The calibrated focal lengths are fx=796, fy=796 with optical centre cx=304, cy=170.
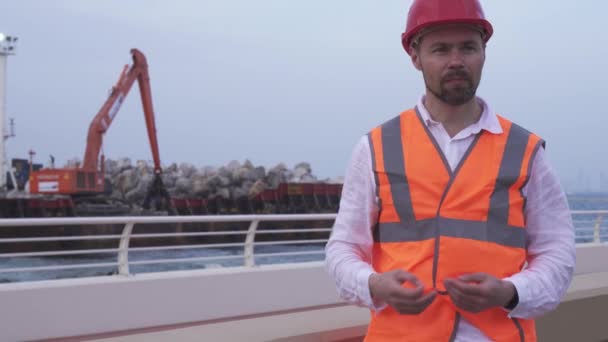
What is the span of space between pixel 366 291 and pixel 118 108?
4090 cm

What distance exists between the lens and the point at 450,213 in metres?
1.81

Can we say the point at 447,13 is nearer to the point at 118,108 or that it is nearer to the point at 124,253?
the point at 124,253

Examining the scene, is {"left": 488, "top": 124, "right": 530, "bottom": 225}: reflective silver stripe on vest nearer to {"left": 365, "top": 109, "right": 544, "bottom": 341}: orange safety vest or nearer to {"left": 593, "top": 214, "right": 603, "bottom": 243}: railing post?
{"left": 365, "top": 109, "right": 544, "bottom": 341}: orange safety vest

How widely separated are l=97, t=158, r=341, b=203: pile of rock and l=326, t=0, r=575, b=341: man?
2235 inches

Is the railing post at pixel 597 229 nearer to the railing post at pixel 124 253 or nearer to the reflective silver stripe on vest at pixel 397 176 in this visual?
the railing post at pixel 124 253

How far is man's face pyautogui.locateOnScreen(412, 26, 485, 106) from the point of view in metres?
1.88

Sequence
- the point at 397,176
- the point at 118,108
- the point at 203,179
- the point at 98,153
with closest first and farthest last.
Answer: the point at 397,176, the point at 98,153, the point at 118,108, the point at 203,179

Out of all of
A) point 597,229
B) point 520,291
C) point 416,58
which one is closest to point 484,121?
point 416,58

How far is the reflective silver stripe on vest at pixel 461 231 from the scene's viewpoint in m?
1.80

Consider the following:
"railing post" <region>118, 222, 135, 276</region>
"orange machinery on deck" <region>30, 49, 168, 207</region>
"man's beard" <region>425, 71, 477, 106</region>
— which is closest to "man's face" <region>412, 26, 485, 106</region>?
"man's beard" <region>425, 71, 477, 106</region>

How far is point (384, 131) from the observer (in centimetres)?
200

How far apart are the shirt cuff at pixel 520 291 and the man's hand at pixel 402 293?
0.62 ft

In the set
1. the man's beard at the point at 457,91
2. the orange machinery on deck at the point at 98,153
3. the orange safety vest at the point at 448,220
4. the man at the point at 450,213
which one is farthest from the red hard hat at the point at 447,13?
the orange machinery on deck at the point at 98,153

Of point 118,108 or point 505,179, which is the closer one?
point 505,179
